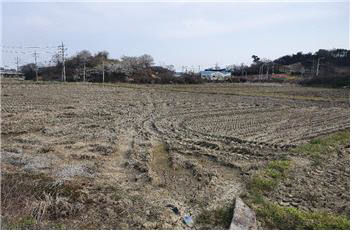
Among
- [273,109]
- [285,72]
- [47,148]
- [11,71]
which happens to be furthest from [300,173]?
[11,71]

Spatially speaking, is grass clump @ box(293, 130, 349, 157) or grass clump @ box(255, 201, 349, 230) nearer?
grass clump @ box(255, 201, 349, 230)

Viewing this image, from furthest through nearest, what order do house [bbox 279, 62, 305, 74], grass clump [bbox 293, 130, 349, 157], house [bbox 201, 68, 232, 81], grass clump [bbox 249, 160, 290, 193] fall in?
1. house [bbox 279, 62, 305, 74]
2. house [bbox 201, 68, 232, 81]
3. grass clump [bbox 293, 130, 349, 157]
4. grass clump [bbox 249, 160, 290, 193]

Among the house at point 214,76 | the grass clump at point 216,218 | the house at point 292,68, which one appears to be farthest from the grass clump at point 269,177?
the house at point 292,68

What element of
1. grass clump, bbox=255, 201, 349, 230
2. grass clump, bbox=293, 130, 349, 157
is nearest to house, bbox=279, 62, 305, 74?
grass clump, bbox=293, 130, 349, 157

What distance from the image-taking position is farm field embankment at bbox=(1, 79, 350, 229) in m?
3.21

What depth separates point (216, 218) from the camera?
3.24 m

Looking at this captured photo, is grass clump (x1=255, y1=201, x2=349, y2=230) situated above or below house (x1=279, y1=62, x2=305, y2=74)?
below

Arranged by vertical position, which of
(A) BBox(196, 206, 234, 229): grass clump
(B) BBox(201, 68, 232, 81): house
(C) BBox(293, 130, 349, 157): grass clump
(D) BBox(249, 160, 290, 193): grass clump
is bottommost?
(A) BBox(196, 206, 234, 229): grass clump

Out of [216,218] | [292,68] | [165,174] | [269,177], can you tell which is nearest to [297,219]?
[216,218]

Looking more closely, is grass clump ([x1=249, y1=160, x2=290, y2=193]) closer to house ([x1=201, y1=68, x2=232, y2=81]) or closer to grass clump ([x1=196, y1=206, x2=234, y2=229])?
grass clump ([x1=196, y1=206, x2=234, y2=229])

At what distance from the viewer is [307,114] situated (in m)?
11.1

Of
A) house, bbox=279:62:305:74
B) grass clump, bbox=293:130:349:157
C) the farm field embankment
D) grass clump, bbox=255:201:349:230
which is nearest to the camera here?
grass clump, bbox=255:201:349:230

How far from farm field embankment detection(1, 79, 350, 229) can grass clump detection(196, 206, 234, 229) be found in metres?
0.01

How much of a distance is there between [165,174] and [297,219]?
6.27ft
